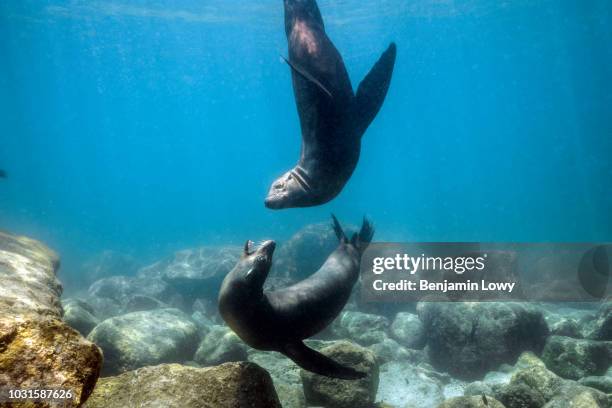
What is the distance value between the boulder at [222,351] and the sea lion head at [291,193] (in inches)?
158

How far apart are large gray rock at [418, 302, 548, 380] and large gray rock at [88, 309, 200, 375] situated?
5242mm

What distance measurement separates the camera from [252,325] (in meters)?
3.26

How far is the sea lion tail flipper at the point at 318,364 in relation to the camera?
3359mm

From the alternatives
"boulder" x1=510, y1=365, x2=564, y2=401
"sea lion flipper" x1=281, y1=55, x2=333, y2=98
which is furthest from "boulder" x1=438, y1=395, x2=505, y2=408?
"sea lion flipper" x1=281, y1=55, x2=333, y2=98

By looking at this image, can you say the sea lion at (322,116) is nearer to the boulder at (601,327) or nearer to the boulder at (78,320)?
the boulder at (78,320)

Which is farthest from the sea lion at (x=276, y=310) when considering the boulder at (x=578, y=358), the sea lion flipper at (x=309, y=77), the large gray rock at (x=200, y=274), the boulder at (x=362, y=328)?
the large gray rock at (x=200, y=274)

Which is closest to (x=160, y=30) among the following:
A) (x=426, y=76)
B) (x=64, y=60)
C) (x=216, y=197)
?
(x=64, y=60)

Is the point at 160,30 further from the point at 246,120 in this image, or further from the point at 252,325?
the point at 246,120

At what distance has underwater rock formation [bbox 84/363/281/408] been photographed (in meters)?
2.79

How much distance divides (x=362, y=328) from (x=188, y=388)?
7.03m

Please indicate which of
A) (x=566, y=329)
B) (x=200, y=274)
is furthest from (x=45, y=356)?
(x=200, y=274)

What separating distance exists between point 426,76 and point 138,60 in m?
46.7

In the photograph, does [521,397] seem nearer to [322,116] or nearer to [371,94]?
[371,94]

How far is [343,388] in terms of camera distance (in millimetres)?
4488
